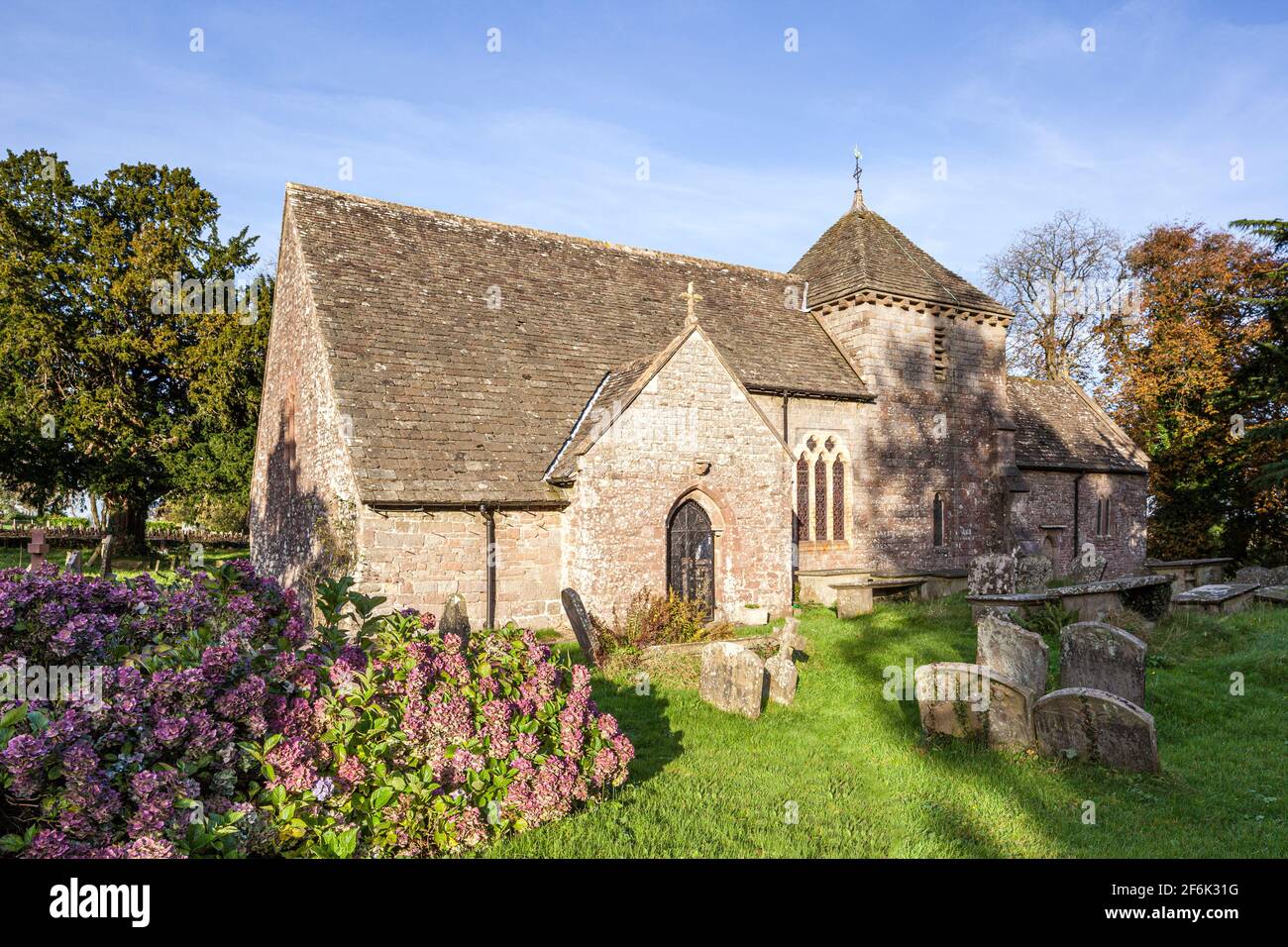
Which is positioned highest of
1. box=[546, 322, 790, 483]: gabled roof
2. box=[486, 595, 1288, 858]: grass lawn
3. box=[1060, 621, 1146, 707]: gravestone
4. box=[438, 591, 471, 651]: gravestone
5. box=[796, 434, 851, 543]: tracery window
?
box=[546, 322, 790, 483]: gabled roof

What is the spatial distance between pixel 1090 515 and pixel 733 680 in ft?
74.0

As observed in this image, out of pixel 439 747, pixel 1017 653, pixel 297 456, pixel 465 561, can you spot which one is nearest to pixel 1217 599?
pixel 1017 653

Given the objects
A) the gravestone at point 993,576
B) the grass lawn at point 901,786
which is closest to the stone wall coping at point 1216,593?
the gravestone at point 993,576

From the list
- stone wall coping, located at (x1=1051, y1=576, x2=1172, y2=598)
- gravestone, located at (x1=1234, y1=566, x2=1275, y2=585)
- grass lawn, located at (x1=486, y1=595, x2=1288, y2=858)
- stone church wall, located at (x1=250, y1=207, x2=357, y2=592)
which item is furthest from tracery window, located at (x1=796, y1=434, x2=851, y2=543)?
gravestone, located at (x1=1234, y1=566, x2=1275, y2=585)

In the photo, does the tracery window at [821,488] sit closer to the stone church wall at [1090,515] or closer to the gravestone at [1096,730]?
the stone church wall at [1090,515]

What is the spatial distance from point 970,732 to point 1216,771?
7.65ft

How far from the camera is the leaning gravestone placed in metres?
8.62

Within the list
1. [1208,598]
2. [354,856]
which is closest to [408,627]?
[354,856]

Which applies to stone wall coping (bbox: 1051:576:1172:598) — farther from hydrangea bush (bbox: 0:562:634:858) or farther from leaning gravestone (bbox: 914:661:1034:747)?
hydrangea bush (bbox: 0:562:634:858)

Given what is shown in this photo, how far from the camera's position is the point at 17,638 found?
5.55 metres

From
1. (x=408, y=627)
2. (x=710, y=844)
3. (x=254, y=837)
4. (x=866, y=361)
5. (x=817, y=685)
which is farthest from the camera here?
(x=866, y=361)

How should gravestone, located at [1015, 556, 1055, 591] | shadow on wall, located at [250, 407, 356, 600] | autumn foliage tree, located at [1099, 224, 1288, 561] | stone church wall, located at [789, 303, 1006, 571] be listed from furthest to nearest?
autumn foliage tree, located at [1099, 224, 1288, 561], stone church wall, located at [789, 303, 1006, 571], gravestone, located at [1015, 556, 1055, 591], shadow on wall, located at [250, 407, 356, 600]

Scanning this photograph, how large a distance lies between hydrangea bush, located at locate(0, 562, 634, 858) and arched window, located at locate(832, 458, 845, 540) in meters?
15.5
